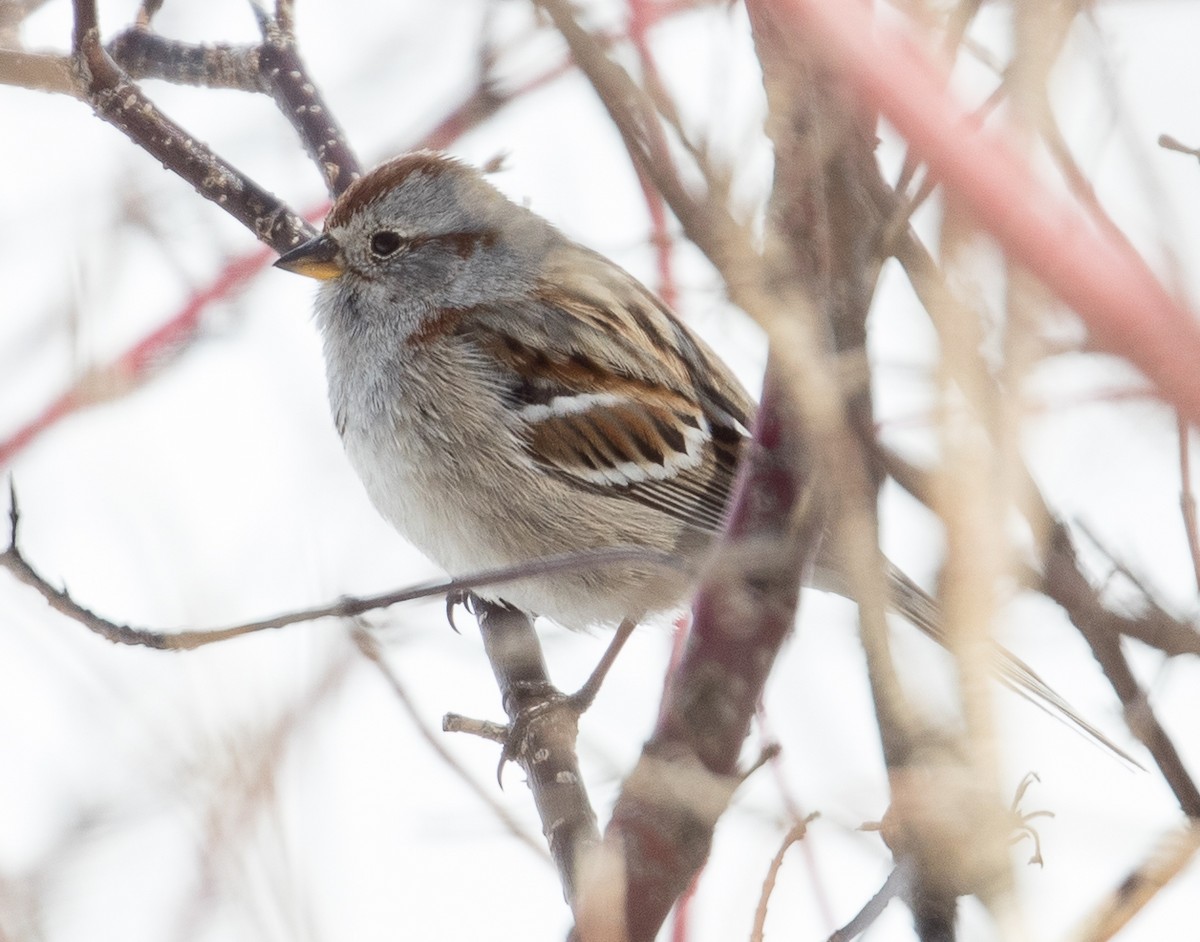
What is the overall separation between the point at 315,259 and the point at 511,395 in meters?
0.72

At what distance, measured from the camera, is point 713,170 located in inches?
57.8

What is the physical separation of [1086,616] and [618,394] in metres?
2.53

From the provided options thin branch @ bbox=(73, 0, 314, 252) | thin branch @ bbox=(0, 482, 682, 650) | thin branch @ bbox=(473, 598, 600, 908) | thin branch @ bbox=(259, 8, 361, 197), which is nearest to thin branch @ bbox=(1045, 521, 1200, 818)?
thin branch @ bbox=(0, 482, 682, 650)

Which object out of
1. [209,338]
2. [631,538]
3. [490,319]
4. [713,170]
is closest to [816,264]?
[713,170]

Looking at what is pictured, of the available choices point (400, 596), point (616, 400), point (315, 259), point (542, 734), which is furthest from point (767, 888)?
point (315, 259)

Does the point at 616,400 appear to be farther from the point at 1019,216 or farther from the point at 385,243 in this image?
the point at 1019,216

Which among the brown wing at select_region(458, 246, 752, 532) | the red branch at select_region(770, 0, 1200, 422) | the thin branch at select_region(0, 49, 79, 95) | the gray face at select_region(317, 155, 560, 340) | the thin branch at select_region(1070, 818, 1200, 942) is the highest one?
the thin branch at select_region(0, 49, 79, 95)

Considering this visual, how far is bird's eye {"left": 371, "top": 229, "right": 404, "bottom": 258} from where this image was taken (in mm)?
4141

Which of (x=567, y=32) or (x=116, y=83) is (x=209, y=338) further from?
(x=567, y=32)

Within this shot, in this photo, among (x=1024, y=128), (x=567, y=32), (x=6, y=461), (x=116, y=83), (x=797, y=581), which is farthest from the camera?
(x=6, y=461)

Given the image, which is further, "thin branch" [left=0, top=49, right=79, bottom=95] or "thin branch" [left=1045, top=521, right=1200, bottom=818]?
"thin branch" [left=0, top=49, right=79, bottom=95]

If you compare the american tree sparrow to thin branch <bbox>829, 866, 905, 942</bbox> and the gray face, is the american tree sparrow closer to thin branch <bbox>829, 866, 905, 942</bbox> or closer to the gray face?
the gray face

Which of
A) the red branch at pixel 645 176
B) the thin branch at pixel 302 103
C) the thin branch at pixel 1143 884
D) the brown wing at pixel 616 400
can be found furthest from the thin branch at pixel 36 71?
the thin branch at pixel 1143 884

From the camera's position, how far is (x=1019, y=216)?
97 centimetres
